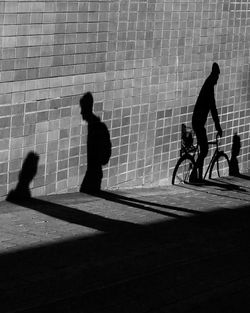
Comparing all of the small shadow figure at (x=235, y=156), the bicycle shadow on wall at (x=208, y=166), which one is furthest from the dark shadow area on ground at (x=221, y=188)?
the small shadow figure at (x=235, y=156)

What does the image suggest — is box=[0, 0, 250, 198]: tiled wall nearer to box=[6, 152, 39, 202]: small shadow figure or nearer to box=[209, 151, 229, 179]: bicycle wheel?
box=[6, 152, 39, 202]: small shadow figure

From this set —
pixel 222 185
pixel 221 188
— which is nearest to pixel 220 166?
pixel 222 185

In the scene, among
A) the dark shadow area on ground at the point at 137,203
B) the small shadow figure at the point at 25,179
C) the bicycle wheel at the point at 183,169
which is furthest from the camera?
the bicycle wheel at the point at 183,169

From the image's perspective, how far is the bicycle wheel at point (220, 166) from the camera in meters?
16.4

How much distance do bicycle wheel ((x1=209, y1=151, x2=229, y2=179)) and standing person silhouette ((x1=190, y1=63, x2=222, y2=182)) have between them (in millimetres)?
466

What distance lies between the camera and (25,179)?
12.2 meters

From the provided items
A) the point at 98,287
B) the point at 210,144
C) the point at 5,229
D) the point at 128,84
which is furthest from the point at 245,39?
the point at 98,287

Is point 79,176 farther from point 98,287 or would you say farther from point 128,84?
point 98,287

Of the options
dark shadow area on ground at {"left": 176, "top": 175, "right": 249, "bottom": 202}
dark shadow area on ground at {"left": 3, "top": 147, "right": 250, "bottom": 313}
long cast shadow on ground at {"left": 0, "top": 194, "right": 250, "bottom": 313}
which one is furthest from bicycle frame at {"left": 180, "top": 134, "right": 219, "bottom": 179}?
long cast shadow on ground at {"left": 0, "top": 194, "right": 250, "bottom": 313}

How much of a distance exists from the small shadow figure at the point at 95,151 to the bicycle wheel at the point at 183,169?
2.07m

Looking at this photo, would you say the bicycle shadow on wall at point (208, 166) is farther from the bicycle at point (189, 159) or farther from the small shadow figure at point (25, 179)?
the small shadow figure at point (25, 179)

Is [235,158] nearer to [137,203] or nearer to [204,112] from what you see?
[204,112]

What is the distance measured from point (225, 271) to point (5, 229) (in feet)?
8.81

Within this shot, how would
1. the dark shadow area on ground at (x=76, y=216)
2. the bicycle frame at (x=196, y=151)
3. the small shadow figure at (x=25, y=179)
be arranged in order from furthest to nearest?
1. the bicycle frame at (x=196, y=151)
2. the small shadow figure at (x=25, y=179)
3. the dark shadow area on ground at (x=76, y=216)
